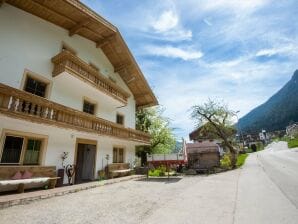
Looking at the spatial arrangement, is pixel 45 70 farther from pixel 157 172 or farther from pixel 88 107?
pixel 157 172

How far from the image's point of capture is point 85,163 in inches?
653

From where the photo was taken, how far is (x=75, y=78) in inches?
511

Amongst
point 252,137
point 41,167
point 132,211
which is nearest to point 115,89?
point 41,167

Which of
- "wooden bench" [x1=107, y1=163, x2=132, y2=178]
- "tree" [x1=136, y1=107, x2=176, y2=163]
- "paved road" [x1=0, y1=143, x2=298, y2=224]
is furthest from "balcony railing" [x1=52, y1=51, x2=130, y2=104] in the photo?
"tree" [x1=136, y1=107, x2=176, y2=163]

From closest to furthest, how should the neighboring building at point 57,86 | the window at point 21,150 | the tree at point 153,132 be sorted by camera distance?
the window at point 21,150
the neighboring building at point 57,86
the tree at point 153,132

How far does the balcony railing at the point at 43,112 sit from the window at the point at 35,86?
2269 millimetres

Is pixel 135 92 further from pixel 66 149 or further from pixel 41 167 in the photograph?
pixel 41 167

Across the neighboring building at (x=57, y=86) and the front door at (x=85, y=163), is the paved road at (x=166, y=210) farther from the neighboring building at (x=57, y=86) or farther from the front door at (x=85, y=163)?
the front door at (x=85, y=163)

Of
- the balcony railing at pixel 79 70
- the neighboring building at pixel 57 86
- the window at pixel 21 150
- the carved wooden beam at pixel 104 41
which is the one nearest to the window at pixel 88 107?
the neighboring building at pixel 57 86

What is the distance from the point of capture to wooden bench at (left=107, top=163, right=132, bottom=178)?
16281 mm

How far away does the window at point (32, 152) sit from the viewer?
10.7 meters

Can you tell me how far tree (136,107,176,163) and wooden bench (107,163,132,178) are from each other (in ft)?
32.4

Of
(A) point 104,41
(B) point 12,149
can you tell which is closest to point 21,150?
(B) point 12,149

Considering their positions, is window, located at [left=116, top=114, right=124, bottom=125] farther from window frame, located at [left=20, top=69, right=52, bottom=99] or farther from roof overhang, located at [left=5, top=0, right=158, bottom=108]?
window frame, located at [left=20, top=69, right=52, bottom=99]
